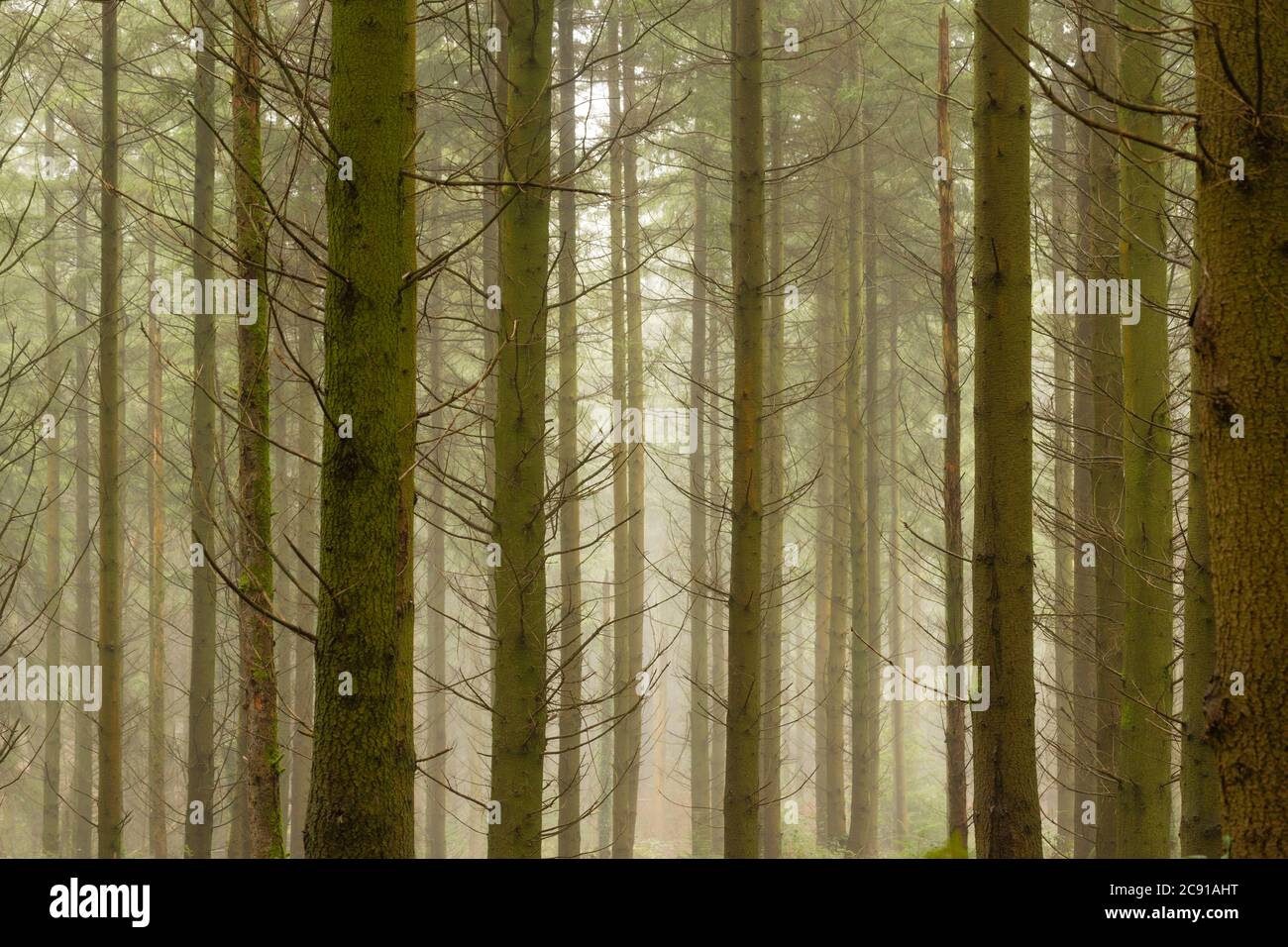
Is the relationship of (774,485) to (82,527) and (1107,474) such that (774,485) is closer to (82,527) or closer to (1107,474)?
(1107,474)

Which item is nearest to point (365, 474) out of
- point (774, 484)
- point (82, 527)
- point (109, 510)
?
point (109, 510)

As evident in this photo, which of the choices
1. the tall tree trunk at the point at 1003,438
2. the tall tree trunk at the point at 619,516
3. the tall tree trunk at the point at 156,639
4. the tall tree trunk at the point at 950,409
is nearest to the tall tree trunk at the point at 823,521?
the tall tree trunk at the point at 619,516

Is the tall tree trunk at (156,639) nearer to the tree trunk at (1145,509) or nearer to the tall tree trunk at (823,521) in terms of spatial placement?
the tall tree trunk at (823,521)

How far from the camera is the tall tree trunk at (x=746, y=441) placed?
6.26 metres

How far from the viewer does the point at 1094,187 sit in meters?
7.35

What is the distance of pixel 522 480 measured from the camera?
17.5 ft

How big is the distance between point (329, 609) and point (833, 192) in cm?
1416

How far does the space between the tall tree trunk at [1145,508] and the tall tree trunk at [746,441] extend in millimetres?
2216

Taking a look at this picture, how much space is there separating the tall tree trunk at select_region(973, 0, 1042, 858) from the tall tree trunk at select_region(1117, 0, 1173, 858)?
1332mm

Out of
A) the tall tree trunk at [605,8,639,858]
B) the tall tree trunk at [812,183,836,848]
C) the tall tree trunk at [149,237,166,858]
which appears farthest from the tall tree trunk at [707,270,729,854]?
the tall tree trunk at [149,237,166,858]

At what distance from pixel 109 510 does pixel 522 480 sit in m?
5.34
